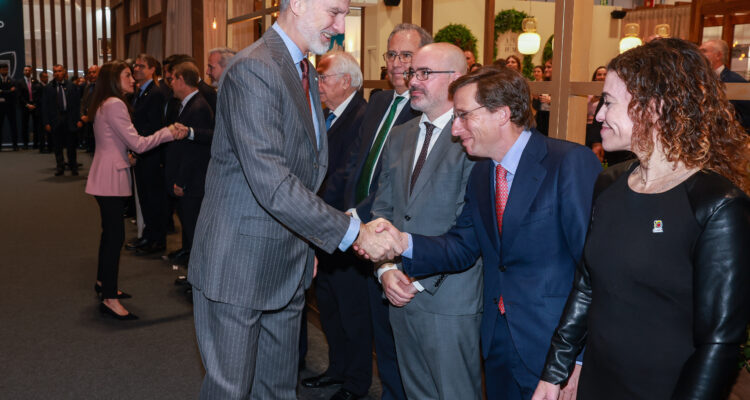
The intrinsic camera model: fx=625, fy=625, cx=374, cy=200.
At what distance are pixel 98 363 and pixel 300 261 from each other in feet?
6.71

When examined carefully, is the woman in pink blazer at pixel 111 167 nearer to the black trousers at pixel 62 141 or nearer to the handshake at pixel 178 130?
the handshake at pixel 178 130

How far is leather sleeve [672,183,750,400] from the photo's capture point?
1.15 m

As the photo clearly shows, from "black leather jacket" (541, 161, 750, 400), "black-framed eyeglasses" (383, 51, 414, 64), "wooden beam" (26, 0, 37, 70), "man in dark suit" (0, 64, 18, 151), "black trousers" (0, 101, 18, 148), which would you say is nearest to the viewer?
"black leather jacket" (541, 161, 750, 400)

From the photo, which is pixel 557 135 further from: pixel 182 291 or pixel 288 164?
pixel 182 291

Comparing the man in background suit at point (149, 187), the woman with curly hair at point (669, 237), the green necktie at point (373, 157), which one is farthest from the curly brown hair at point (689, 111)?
the man in background suit at point (149, 187)

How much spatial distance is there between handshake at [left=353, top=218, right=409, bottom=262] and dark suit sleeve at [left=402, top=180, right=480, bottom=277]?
0.06 meters

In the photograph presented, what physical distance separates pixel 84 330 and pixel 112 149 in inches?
46.0

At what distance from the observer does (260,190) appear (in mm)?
1724

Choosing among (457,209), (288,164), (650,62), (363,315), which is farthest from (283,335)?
(650,62)

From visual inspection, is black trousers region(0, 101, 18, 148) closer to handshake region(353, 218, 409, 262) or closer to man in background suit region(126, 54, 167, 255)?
man in background suit region(126, 54, 167, 255)

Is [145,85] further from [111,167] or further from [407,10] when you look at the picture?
[407,10]

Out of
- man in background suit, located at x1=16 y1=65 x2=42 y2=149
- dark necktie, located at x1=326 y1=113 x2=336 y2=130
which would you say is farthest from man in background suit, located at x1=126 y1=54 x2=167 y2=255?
man in background suit, located at x1=16 y1=65 x2=42 y2=149

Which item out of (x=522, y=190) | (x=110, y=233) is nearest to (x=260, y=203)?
(x=522, y=190)

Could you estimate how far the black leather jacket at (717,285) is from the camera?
1146 mm
